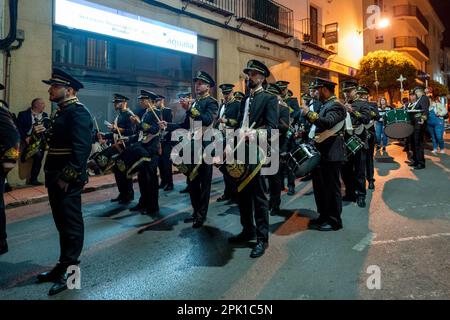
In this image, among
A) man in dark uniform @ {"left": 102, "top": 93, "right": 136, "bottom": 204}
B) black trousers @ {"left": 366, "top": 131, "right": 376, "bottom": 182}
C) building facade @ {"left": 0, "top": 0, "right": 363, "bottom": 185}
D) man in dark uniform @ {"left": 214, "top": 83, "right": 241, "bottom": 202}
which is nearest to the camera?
man in dark uniform @ {"left": 214, "top": 83, "right": 241, "bottom": 202}

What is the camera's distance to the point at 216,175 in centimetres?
1052

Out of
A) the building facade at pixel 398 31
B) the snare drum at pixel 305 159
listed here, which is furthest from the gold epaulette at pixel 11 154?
the building facade at pixel 398 31

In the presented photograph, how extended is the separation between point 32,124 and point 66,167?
5751mm

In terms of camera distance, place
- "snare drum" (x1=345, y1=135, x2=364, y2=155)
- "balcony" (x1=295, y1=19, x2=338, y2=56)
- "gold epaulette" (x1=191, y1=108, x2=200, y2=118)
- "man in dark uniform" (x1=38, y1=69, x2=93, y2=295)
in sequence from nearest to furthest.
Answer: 1. "man in dark uniform" (x1=38, y1=69, x2=93, y2=295)
2. "gold epaulette" (x1=191, y1=108, x2=200, y2=118)
3. "snare drum" (x1=345, y1=135, x2=364, y2=155)
4. "balcony" (x1=295, y1=19, x2=338, y2=56)

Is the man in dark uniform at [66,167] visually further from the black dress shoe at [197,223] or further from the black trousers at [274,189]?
the black trousers at [274,189]

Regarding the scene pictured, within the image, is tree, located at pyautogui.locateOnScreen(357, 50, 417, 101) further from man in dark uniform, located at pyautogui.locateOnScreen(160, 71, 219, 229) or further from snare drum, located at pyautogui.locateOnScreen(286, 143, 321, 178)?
man in dark uniform, located at pyautogui.locateOnScreen(160, 71, 219, 229)

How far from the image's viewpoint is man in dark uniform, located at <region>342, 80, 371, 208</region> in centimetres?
657

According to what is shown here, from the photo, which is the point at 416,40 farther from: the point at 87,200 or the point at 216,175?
the point at 87,200

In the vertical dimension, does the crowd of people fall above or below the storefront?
below

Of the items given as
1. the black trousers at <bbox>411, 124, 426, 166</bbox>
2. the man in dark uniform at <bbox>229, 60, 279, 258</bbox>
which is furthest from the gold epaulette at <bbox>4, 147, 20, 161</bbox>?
the black trousers at <bbox>411, 124, 426, 166</bbox>

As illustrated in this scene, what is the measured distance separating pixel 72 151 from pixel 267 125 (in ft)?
7.20

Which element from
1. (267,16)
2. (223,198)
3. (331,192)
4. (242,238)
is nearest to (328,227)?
(331,192)

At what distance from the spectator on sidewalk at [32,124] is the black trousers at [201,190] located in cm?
479

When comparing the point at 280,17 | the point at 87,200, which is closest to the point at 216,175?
the point at 87,200
